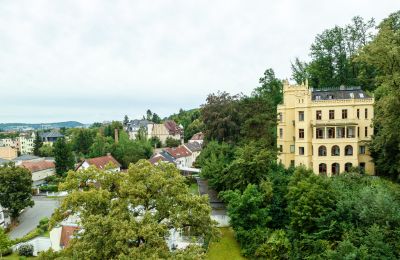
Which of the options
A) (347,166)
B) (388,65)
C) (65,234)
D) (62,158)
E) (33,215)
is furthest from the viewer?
(62,158)

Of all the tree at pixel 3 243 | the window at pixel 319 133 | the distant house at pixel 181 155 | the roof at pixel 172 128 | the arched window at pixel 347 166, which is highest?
the roof at pixel 172 128

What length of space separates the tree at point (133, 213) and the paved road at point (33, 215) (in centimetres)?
2030

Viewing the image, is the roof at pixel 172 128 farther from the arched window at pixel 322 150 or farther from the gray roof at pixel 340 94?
the arched window at pixel 322 150

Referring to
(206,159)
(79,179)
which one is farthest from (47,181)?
(79,179)

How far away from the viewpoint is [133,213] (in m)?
14.8

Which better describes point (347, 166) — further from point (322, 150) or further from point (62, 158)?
point (62, 158)

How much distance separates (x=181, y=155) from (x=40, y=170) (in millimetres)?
25223

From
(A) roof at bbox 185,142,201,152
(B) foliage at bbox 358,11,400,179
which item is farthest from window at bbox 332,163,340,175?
(A) roof at bbox 185,142,201,152

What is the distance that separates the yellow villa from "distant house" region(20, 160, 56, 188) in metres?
44.2

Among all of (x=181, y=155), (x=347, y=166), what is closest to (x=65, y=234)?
(x=347, y=166)

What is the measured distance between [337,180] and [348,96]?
442 inches

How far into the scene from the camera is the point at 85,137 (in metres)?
80.2

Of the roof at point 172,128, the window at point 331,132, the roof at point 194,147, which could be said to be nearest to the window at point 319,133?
the window at point 331,132

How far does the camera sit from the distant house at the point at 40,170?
187 feet
